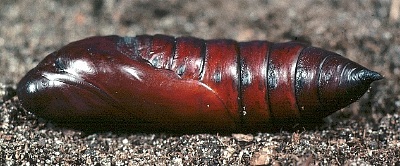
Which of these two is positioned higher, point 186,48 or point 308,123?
point 186,48

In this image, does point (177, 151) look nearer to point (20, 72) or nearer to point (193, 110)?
point (193, 110)

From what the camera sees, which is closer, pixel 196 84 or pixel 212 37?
pixel 196 84

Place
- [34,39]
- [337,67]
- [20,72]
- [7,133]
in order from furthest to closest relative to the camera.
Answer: [34,39] → [20,72] → [7,133] → [337,67]

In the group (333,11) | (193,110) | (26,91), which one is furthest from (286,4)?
(26,91)
